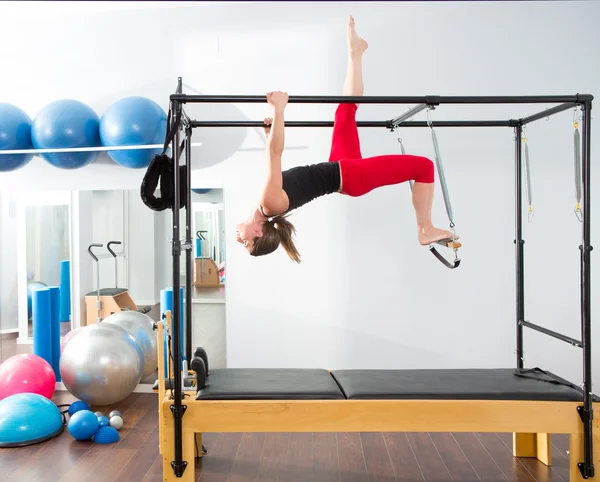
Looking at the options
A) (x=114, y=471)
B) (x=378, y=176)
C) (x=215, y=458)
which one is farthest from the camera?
(x=215, y=458)

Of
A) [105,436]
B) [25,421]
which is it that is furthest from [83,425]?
[25,421]

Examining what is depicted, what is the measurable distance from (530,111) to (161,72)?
300cm

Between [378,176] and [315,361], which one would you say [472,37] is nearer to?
[378,176]

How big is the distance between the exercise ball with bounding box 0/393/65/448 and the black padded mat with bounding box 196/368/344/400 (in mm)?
1210

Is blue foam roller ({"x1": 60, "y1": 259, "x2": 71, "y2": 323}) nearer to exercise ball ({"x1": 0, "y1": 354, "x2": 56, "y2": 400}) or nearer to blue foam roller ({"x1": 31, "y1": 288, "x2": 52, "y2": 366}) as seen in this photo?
blue foam roller ({"x1": 31, "y1": 288, "x2": 52, "y2": 366})

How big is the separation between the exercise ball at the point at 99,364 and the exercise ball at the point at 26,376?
188 mm

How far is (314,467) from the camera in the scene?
324 cm

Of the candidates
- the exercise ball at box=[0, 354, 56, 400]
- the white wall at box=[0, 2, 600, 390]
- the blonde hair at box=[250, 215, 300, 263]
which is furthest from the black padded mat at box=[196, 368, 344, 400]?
the exercise ball at box=[0, 354, 56, 400]

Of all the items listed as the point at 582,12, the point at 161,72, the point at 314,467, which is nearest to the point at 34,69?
the point at 161,72

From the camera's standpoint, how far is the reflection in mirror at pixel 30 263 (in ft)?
15.4

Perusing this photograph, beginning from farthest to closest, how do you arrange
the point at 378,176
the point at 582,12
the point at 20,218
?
the point at 20,218
the point at 582,12
the point at 378,176

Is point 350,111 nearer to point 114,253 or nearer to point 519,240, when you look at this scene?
point 519,240

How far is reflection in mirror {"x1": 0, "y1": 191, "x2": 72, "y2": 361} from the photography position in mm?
4703

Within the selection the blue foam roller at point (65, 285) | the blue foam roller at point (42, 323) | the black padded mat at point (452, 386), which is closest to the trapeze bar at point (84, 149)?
the blue foam roller at point (65, 285)
